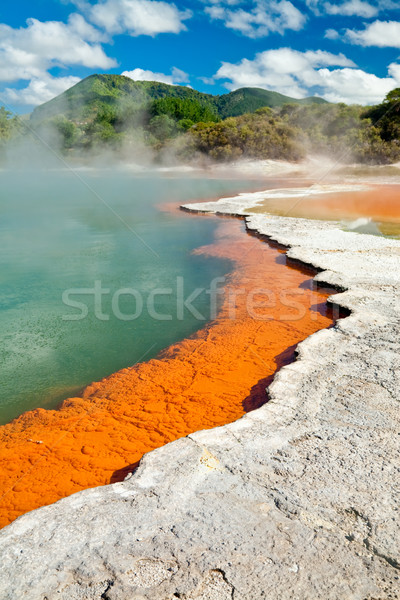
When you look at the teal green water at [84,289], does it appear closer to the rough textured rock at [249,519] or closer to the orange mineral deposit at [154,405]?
the orange mineral deposit at [154,405]

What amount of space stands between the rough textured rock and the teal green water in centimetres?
181

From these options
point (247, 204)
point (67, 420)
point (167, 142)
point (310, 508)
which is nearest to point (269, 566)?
point (310, 508)

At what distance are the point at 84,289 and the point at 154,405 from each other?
3501mm

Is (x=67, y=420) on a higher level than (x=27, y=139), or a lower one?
lower

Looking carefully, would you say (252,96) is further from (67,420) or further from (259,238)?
(67,420)

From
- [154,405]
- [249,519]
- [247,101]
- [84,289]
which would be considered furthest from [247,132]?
[247,101]

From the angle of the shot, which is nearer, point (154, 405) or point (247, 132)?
point (154, 405)

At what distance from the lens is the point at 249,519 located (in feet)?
6.70

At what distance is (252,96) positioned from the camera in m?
100

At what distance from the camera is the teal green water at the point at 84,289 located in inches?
171

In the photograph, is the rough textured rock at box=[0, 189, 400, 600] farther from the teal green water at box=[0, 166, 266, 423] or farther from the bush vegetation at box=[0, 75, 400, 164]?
the bush vegetation at box=[0, 75, 400, 164]

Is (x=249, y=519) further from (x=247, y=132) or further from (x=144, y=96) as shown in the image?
(x=144, y=96)

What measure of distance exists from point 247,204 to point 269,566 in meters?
12.3

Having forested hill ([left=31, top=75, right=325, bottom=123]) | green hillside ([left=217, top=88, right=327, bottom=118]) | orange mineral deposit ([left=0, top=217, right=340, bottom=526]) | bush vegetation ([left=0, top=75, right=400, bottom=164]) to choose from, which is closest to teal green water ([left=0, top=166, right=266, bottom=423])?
orange mineral deposit ([left=0, top=217, right=340, bottom=526])
